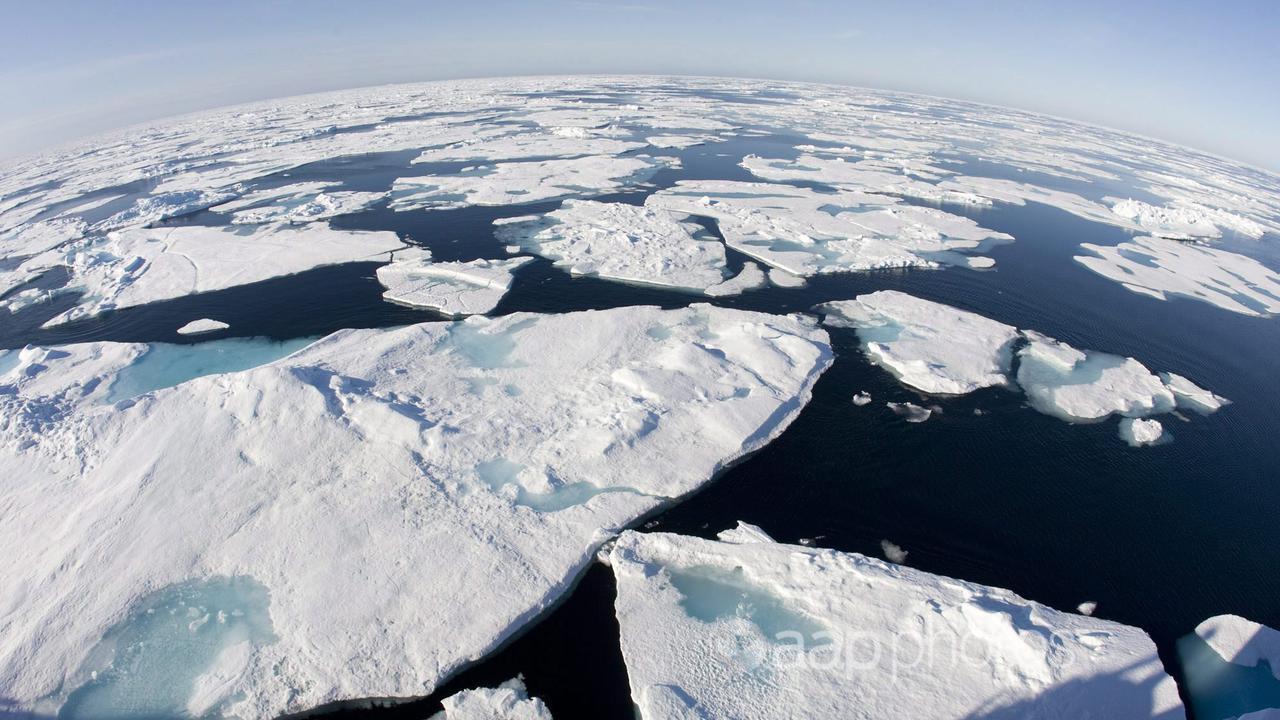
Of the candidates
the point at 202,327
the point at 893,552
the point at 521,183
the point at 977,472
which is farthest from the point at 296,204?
the point at 977,472

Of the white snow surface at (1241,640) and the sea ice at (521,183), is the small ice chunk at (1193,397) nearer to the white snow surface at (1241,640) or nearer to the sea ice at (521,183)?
the white snow surface at (1241,640)

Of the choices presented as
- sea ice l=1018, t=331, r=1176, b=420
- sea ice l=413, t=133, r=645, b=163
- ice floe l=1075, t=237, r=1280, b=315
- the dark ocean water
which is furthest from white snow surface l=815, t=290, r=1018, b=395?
sea ice l=413, t=133, r=645, b=163

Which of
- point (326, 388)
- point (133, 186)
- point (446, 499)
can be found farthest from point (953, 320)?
point (133, 186)

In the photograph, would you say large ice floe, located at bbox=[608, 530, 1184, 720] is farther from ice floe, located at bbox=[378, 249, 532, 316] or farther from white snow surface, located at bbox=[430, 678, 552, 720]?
ice floe, located at bbox=[378, 249, 532, 316]

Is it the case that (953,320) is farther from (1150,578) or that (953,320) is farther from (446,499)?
(446,499)

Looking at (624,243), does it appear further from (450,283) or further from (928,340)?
(928,340)

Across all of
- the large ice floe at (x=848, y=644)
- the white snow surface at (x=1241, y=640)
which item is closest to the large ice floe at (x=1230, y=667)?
the white snow surface at (x=1241, y=640)
